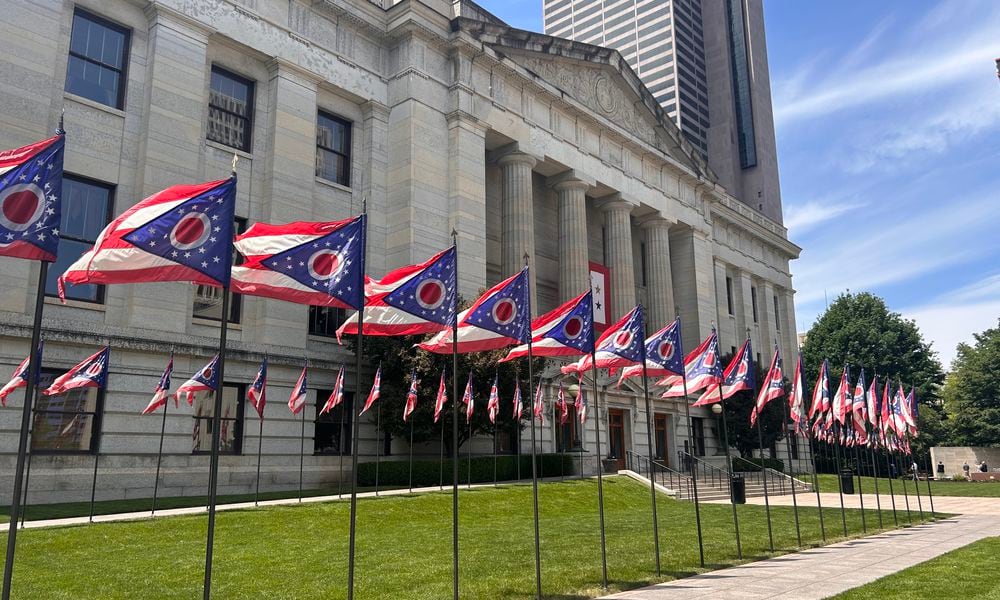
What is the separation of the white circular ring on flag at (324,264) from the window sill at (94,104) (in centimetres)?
1935

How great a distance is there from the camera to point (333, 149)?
111 feet

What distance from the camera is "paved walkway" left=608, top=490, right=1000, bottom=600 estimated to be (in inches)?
472

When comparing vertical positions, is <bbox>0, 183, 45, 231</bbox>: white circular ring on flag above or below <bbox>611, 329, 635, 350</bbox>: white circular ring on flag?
above

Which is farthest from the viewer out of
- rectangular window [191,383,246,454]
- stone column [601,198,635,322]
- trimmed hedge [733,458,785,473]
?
trimmed hedge [733,458,785,473]

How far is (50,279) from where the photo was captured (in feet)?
75.7

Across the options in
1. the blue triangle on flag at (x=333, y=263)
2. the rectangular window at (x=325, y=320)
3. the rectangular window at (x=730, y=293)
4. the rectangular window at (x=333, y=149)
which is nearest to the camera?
the blue triangle on flag at (x=333, y=263)

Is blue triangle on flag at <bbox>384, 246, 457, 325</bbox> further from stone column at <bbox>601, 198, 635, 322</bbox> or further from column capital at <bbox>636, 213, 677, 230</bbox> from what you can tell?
column capital at <bbox>636, 213, 677, 230</bbox>

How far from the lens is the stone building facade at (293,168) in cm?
2384

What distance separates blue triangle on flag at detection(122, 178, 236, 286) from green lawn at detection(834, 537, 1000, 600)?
10.1m

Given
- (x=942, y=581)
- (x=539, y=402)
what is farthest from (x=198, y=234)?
(x=539, y=402)

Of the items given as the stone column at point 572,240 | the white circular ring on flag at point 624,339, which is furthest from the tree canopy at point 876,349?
the white circular ring on flag at point 624,339

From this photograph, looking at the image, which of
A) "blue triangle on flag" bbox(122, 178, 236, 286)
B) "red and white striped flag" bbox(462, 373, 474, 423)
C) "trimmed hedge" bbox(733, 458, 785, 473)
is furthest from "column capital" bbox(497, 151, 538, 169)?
"blue triangle on flag" bbox(122, 178, 236, 286)

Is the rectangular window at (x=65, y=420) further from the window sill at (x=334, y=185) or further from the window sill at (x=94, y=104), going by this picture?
the window sill at (x=334, y=185)

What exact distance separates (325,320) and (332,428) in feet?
14.9
